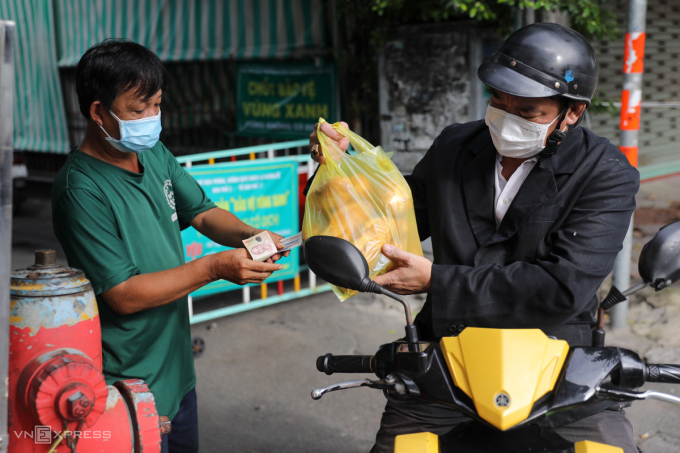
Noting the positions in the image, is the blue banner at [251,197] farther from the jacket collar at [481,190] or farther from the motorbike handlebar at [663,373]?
the motorbike handlebar at [663,373]

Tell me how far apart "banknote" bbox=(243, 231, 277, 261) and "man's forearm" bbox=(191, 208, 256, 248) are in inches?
13.1

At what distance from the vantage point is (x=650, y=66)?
9.30m

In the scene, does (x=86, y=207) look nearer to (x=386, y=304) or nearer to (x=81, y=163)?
(x=81, y=163)

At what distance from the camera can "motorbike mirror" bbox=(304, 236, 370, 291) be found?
1.55 metres

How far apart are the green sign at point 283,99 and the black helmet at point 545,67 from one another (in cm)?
538

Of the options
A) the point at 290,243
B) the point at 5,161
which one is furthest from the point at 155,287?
the point at 5,161

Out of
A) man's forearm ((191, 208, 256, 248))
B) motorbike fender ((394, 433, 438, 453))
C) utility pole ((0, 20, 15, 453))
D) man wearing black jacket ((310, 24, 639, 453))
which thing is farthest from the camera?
man's forearm ((191, 208, 256, 248))

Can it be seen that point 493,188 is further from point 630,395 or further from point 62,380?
point 62,380

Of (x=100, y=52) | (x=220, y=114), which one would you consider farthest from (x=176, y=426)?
(x=220, y=114)

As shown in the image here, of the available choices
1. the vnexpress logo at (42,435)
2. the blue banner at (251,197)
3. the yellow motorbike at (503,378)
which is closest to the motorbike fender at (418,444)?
the yellow motorbike at (503,378)

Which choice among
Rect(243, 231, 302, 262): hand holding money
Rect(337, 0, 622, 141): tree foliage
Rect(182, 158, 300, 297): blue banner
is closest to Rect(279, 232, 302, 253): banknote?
Rect(243, 231, 302, 262): hand holding money

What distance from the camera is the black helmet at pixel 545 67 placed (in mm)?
1842

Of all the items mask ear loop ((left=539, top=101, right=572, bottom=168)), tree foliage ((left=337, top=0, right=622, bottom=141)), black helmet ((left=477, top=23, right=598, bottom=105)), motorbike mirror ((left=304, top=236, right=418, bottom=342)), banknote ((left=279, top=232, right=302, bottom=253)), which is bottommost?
banknote ((left=279, top=232, right=302, bottom=253))

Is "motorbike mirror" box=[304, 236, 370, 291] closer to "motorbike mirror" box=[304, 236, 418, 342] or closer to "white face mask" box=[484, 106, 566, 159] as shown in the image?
"motorbike mirror" box=[304, 236, 418, 342]
